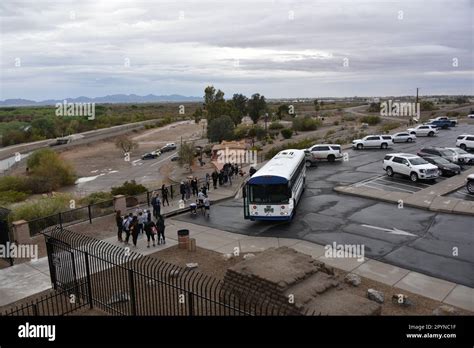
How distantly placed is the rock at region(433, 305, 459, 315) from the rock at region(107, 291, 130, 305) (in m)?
8.34

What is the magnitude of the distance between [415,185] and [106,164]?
167 feet

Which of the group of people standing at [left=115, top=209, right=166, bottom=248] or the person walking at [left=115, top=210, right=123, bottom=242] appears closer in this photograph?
the group of people standing at [left=115, top=209, right=166, bottom=248]

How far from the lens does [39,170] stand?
4888cm

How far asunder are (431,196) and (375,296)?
1415cm

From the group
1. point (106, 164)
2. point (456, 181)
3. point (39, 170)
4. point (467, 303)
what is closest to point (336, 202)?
point (456, 181)

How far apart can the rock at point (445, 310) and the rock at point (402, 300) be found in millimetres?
713

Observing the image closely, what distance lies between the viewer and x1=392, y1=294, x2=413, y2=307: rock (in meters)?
11.9

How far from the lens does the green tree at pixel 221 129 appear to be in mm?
70000

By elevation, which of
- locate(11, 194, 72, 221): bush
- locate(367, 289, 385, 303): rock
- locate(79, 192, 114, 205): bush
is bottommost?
locate(79, 192, 114, 205): bush

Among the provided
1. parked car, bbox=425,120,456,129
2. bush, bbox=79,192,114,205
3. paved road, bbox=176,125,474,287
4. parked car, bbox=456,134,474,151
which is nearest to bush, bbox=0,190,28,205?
bush, bbox=79,192,114,205

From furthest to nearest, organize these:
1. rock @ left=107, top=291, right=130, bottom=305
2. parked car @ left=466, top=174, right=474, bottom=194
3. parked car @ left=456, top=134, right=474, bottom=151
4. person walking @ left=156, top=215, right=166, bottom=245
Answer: parked car @ left=456, top=134, right=474, bottom=151 < parked car @ left=466, top=174, right=474, bottom=194 < person walking @ left=156, top=215, right=166, bottom=245 < rock @ left=107, top=291, right=130, bottom=305

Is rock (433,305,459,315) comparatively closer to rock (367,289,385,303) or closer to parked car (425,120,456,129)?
rock (367,289,385,303)

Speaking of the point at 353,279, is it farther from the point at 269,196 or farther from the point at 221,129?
the point at 221,129
